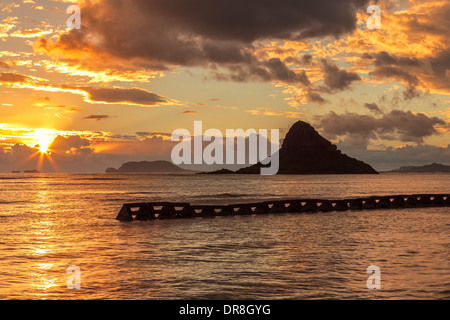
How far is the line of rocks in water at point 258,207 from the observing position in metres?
40.1

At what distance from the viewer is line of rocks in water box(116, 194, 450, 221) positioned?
4006 cm

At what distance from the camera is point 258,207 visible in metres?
46.9

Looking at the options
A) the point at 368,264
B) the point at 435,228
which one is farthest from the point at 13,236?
the point at 435,228

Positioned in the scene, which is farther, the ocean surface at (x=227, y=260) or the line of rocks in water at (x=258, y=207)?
the line of rocks in water at (x=258, y=207)

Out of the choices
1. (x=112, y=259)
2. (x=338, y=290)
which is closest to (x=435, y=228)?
(x=338, y=290)

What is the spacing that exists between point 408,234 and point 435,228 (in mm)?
4839

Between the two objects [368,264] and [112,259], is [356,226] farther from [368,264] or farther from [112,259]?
[112,259]

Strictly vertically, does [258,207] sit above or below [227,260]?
above

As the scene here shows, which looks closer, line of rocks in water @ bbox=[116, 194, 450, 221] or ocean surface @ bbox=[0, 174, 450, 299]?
ocean surface @ bbox=[0, 174, 450, 299]

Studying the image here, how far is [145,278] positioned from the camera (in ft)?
54.1

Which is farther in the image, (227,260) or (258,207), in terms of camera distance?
(258,207)

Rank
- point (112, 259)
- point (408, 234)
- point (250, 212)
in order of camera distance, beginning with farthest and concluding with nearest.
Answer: point (250, 212) → point (408, 234) → point (112, 259)
